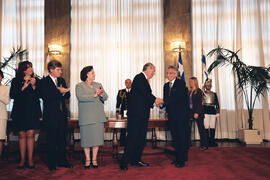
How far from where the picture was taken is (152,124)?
4.49 metres

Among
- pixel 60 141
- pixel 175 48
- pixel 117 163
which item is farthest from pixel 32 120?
pixel 175 48

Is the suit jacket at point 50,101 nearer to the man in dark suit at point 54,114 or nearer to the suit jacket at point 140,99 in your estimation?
the man in dark suit at point 54,114

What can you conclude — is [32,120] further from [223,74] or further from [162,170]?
[223,74]

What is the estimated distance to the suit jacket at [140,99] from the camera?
11.9ft

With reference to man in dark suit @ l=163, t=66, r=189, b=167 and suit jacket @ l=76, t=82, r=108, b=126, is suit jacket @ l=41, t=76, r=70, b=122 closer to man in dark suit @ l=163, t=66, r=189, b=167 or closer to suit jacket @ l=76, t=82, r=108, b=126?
suit jacket @ l=76, t=82, r=108, b=126

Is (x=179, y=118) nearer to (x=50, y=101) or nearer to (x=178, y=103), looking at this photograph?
(x=178, y=103)

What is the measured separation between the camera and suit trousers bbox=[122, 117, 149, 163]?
3638 millimetres

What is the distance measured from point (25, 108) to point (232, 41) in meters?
6.25

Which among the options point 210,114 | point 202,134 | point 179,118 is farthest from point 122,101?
point 179,118

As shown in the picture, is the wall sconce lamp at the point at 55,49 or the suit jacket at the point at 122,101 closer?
the suit jacket at the point at 122,101

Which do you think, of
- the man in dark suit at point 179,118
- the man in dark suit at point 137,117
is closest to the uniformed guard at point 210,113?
the man in dark suit at point 179,118

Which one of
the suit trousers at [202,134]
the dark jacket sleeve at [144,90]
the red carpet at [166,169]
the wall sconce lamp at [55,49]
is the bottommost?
the red carpet at [166,169]

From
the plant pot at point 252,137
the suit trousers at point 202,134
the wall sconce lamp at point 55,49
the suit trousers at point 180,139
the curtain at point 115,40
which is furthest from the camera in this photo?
the curtain at point 115,40

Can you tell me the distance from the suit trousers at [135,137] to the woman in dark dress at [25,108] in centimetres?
141
